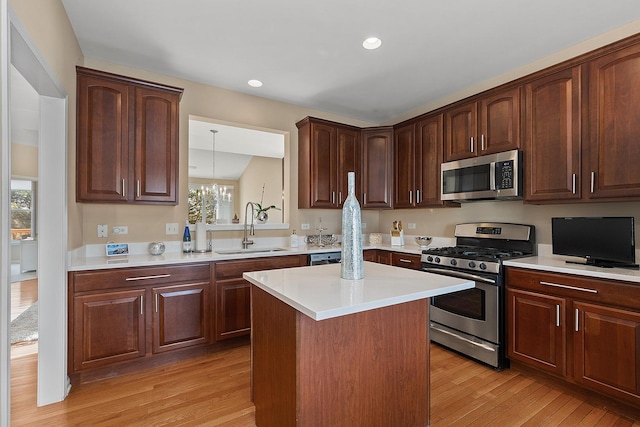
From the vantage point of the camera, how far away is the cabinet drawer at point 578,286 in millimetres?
1968

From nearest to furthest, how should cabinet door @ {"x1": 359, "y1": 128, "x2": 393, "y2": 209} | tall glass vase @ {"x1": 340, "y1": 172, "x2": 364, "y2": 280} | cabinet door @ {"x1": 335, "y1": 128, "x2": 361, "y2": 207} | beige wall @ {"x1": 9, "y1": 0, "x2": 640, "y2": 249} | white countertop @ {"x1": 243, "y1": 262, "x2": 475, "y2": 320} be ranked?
1. white countertop @ {"x1": 243, "y1": 262, "x2": 475, "y2": 320}
2. tall glass vase @ {"x1": 340, "y1": 172, "x2": 364, "y2": 280}
3. beige wall @ {"x1": 9, "y1": 0, "x2": 640, "y2": 249}
4. cabinet door @ {"x1": 335, "y1": 128, "x2": 361, "y2": 207}
5. cabinet door @ {"x1": 359, "y1": 128, "x2": 393, "y2": 209}

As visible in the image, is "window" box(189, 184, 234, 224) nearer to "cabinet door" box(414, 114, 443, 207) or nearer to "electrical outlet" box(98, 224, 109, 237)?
"electrical outlet" box(98, 224, 109, 237)

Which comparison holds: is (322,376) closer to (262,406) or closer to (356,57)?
(262,406)

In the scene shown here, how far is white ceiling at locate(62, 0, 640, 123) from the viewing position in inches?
87.3

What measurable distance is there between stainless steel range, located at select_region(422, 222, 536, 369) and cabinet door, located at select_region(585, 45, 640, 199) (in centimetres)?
80

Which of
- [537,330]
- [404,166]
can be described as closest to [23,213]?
[404,166]

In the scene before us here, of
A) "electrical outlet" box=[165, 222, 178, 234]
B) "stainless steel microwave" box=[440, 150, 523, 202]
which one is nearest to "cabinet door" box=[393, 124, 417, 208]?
"stainless steel microwave" box=[440, 150, 523, 202]

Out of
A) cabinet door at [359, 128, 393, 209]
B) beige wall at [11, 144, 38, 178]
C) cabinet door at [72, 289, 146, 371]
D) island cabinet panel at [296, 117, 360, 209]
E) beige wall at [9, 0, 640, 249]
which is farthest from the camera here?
beige wall at [11, 144, 38, 178]

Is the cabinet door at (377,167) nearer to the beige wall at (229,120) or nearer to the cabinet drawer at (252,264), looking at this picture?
the beige wall at (229,120)

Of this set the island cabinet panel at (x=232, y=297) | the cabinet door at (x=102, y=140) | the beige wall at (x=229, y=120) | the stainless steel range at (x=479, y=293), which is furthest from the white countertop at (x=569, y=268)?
the cabinet door at (x=102, y=140)

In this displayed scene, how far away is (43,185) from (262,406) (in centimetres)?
206

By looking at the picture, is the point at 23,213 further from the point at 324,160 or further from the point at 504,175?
the point at 504,175

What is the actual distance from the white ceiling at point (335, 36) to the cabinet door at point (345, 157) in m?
0.67

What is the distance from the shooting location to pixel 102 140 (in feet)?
8.46
